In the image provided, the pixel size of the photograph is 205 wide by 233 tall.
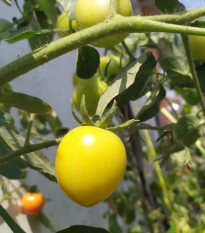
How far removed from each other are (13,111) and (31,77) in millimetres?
184

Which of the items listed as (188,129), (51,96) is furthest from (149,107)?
(51,96)

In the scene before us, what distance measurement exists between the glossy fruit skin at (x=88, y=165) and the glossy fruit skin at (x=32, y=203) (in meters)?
0.30

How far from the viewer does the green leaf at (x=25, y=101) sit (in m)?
0.33

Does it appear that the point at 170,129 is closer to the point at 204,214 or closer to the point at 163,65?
the point at 163,65

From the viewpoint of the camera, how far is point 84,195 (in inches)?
12.3

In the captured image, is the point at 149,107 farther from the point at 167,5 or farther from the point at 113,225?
the point at 113,225

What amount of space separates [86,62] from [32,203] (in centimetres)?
30

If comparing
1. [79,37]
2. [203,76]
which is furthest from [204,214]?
[79,37]

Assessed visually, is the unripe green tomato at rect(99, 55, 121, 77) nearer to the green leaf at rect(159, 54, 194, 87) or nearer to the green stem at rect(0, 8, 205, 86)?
the green leaf at rect(159, 54, 194, 87)

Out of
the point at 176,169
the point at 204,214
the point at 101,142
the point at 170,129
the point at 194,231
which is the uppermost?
the point at 101,142

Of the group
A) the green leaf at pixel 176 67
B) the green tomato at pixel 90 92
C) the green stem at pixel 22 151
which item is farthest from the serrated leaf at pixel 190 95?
the green stem at pixel 22 151

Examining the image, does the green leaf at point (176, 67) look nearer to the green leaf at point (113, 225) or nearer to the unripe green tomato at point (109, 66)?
the unripe green tomato at point (109, 66)

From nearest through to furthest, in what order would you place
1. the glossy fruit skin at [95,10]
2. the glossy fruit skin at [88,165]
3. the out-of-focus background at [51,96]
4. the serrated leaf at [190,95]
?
the glossy fruit skin at [88,165]
the glossy fruit skin at [95,10]
the out-of-focus background at [51,96]
the serrated leaf at [190,95]

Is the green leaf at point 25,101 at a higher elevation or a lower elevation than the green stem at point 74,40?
lower
